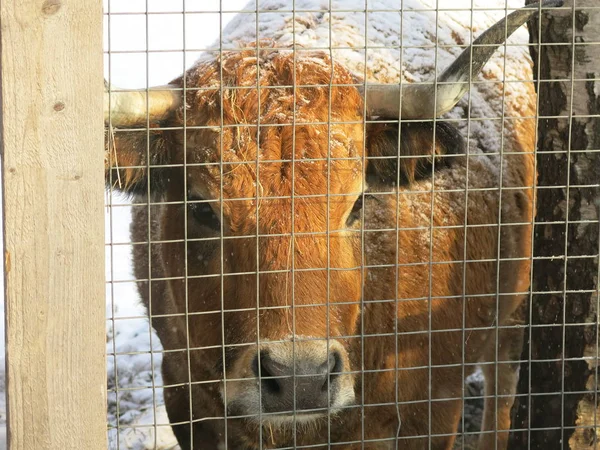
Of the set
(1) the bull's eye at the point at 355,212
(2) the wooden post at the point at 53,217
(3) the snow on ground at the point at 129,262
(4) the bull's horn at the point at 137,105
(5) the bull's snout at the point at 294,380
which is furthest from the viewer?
(3) the snow on ground at the point at 129,262

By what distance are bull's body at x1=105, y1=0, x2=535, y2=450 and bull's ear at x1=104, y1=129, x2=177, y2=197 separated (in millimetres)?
13

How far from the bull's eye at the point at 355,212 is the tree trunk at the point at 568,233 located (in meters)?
0.83

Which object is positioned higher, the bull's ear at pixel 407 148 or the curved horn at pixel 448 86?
the curved horn at pixel 448 86

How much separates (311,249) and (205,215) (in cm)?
61

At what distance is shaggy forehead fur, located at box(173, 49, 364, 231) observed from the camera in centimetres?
344

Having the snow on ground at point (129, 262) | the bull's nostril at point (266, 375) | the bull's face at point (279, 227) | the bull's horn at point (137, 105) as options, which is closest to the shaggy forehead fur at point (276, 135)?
the bull's face at point (279, 227)

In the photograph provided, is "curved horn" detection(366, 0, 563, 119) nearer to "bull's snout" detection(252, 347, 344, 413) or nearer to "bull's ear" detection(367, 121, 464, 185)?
"bull's ear" detection(367, 121, 464, 185)

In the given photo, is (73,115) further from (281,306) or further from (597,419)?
(597,419)

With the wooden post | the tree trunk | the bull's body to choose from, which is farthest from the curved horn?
the wooden post

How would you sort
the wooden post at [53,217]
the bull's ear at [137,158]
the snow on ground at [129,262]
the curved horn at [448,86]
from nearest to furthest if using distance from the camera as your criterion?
the wooden post at [53,217] → the curved horn at [448,86] → the bull's ear at [137,158] → the snow on ground at [129,262]

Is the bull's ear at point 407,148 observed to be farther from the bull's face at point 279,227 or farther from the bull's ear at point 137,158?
the bull's ear at point 137,158

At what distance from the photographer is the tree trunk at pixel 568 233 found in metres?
3.68

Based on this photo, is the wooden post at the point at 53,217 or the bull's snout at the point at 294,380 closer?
the wooden post at the point at 53,217

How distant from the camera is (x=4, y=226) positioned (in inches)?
94.7
